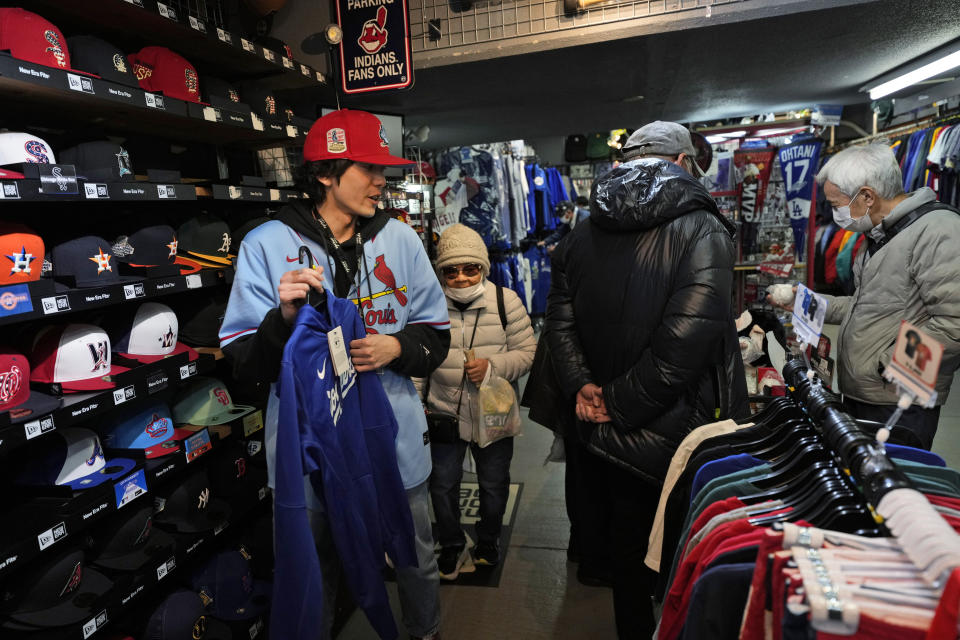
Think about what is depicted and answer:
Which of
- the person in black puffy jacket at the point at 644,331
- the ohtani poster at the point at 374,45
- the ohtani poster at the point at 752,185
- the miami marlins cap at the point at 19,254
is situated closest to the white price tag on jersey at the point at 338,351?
the person in black puffy jacket at the point at 644,331

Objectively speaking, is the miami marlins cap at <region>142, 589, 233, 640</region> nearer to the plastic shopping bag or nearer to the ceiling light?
the plastic shopping bag

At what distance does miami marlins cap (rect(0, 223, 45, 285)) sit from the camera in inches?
62.6

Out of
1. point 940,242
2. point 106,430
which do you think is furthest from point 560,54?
point 106,430

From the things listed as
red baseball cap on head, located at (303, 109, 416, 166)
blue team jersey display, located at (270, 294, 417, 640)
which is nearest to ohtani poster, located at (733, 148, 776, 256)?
red baseball cap on head, located at (303, 109, 416, 166)

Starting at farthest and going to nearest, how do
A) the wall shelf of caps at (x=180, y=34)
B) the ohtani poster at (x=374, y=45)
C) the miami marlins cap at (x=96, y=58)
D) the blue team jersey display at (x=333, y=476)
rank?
the ohtani poster at (x=374, y=45) → the wall shelf of caps at (x=180, y=34) → the miami marlins cap at (x=96, y=58) → the blue team jersey display at (x=333, y=476)

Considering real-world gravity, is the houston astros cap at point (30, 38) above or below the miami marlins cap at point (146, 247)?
above

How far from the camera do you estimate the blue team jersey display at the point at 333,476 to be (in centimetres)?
148

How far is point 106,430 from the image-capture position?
2.07 metres

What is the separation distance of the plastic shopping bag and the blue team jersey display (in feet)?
2.74

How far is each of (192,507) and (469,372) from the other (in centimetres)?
130

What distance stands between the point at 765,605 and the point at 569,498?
2054mm

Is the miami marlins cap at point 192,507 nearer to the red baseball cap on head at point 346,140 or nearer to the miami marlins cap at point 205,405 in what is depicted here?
the miami marlins cap at point 205,405

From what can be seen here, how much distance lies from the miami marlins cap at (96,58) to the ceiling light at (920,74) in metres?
4.57

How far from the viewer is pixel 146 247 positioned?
2.10 m
